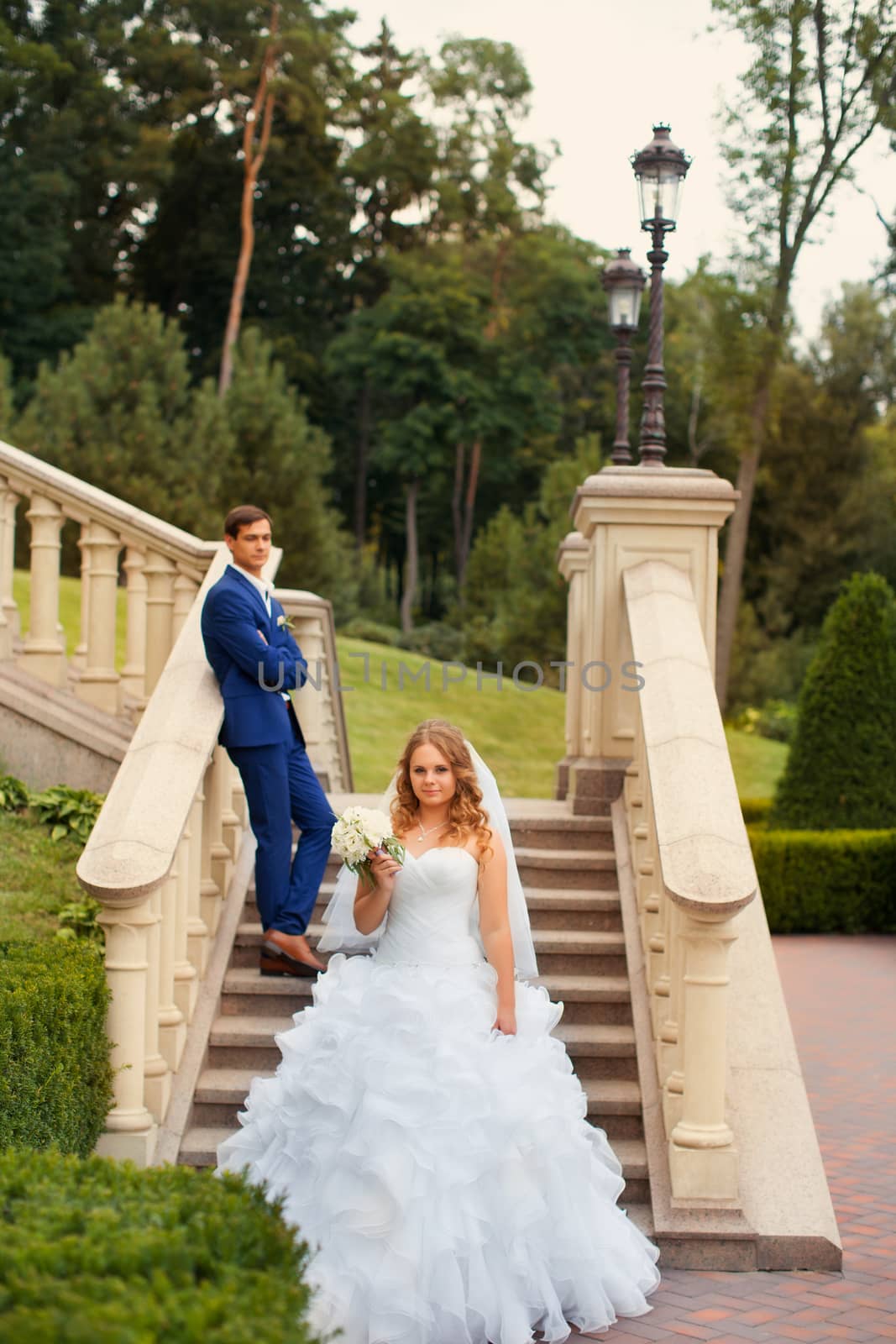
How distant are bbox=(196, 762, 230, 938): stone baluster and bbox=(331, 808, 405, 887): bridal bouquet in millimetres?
1423

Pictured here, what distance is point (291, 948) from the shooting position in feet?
18.7

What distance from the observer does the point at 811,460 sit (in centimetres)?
3884

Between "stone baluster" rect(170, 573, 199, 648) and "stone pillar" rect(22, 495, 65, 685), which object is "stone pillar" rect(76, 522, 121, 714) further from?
"stone baluster" rect(170, 573, 199, 648)

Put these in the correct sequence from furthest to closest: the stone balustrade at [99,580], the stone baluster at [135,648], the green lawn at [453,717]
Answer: the green lawn at [453,717], the stone baluster at [135,648], the stone balustrade at [99,580]

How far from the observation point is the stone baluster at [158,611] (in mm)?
7702

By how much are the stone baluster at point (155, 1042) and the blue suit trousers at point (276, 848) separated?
771 mm

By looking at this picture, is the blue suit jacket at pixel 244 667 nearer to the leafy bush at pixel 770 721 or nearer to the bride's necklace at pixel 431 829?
the bride's necklace at pixel 431 829

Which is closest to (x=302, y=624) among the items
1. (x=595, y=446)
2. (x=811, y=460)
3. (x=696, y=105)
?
(x=696, y=105)

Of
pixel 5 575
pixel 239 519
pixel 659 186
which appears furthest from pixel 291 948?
pixel 659 186

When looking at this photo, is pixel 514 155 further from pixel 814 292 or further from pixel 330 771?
pixel 330 771

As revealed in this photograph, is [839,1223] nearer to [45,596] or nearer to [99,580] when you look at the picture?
[99,580]

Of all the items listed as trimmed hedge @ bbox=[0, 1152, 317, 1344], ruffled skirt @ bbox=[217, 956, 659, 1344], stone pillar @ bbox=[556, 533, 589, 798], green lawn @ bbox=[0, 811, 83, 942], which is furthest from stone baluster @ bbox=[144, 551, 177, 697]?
trimmed hedge @ bbox=[0, 1152, 317, 1344]

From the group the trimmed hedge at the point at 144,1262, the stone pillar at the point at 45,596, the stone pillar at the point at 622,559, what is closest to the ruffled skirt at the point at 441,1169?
the trimmed hedge at the point at 144,1262

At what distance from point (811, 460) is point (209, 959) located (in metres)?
35.4
